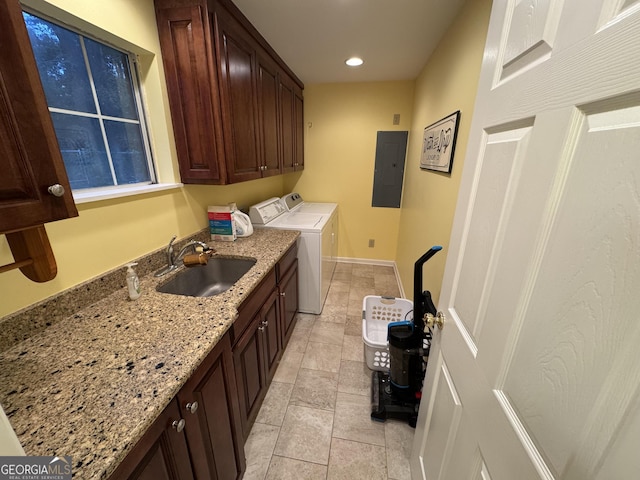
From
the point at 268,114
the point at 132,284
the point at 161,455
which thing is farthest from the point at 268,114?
the point at 161,455

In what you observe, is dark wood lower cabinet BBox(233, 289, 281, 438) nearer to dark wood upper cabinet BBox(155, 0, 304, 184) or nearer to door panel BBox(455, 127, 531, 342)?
dark wood upper cabinet BBox(155, 0, 304, 184)

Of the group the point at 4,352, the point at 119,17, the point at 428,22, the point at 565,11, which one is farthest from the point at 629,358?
the point at 428,22

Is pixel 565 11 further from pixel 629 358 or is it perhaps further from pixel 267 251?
Result: pixel 267 251

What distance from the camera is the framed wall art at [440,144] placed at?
5.07ft

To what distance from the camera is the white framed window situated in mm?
981

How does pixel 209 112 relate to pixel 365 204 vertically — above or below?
above

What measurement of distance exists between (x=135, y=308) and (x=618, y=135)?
1.42 meters

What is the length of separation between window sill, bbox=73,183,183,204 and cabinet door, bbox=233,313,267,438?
867 millimetres

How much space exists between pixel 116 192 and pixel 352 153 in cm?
266

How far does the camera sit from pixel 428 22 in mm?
1659

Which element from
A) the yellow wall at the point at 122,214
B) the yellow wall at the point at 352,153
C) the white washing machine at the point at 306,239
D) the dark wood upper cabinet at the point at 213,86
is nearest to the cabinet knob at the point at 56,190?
the yellow wall at the point at 122,214

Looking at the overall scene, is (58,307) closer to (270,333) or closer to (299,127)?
(270,333)

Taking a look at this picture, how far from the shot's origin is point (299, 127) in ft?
9.96

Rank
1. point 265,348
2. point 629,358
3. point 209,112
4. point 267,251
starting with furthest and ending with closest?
point 267,251, point 265,348, point 209,112, point 629,358
